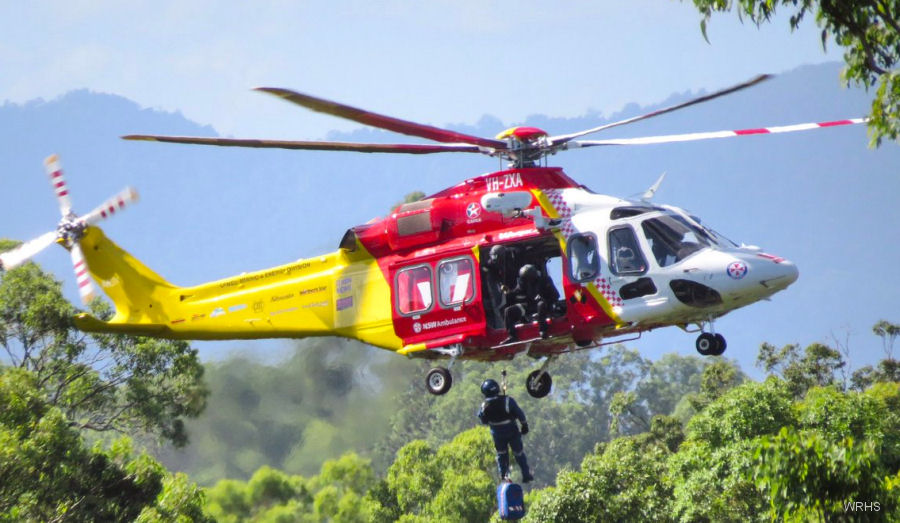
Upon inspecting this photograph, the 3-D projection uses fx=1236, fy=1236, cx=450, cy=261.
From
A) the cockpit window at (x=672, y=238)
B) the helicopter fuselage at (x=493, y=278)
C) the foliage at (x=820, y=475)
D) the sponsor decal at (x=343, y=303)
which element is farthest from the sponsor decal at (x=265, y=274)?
the foliage at (x=820, y=475)

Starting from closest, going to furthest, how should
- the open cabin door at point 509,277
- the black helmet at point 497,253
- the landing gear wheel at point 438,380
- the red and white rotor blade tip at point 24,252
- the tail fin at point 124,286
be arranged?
the open cabin door at point 509,277
the black helmet at point 497,253
the landing gear wheel at point 438,380
the tail fin at point 124,286
the red and white rotor blade tip at point 24,252

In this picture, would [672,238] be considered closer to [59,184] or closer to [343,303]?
[343,303]

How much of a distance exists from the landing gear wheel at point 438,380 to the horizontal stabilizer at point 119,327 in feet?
19.9

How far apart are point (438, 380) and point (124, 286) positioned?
7.56 metres

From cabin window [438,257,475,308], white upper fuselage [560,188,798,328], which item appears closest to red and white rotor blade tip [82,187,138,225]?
cabin window [438,257,475,308]

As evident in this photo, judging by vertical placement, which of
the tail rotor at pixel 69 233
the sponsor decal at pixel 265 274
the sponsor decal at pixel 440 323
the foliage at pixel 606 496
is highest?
the tail rotor at pixel 69 233

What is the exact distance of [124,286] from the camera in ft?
81.2

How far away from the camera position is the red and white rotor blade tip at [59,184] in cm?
2532

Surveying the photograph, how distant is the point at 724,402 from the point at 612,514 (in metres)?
8.02

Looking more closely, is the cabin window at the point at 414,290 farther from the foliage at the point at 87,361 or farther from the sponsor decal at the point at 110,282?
the foliage at the point at 87,361

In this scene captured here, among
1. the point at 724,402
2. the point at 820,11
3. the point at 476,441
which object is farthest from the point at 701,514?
the point at 476,441

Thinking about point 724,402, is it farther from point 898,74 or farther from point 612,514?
point 898,74

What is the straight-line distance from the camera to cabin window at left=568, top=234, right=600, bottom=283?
19.5m

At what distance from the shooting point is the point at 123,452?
108ft
